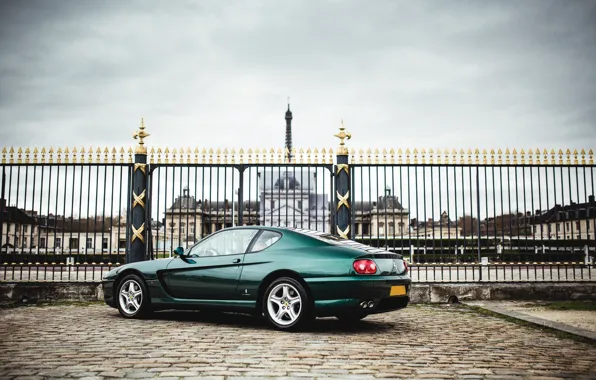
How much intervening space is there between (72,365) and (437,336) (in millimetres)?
3879

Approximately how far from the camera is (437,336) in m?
6.26

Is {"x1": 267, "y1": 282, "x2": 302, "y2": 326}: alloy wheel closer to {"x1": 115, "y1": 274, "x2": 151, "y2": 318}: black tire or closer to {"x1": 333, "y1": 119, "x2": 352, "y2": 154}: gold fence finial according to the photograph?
{"x1": 115, "y1": 274, "x2": 151, "y2": 318}: black tire

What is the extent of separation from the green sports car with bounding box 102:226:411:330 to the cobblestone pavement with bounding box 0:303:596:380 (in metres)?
0.30

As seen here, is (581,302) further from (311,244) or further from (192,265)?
(192,265)

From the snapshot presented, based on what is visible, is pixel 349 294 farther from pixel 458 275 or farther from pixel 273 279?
pixel 458 275

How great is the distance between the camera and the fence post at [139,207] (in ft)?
37.3

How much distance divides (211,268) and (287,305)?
1220 mm

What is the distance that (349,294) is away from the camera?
6.17m

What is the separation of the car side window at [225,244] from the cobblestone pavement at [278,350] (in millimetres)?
936

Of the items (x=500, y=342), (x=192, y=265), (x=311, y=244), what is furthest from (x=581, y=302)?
(x=192, y=265)

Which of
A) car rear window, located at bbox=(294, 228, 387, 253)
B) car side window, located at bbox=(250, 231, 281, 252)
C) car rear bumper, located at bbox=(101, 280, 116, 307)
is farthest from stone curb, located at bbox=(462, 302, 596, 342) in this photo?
car rear bumper, located at bbox=(101, 280, 116, 307)

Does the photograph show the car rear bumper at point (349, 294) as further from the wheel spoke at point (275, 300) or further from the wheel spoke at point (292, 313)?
the wheel spoke at point (275, 300)

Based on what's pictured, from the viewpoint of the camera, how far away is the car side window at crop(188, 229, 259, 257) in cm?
714

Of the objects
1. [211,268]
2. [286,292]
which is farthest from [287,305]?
[211,268]
